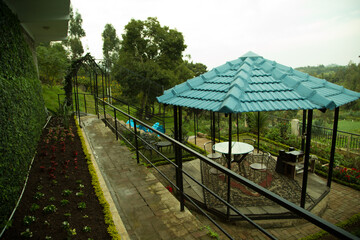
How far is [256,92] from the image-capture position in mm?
4254

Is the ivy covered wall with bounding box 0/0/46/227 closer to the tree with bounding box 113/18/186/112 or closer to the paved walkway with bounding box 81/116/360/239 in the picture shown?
the paved walkway with bounding box 81/116/360/239

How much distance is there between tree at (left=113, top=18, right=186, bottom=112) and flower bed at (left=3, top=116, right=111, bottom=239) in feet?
45.3

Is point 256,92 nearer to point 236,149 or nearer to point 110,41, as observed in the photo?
point 236,149

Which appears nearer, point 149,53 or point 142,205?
point 142,205

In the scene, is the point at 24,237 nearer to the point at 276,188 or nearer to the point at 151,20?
the point at 276,188

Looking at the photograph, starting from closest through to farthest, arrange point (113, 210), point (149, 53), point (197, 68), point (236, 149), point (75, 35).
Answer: point (113, 210), point (236, 149), point (149, 53), point (197, 68), point (75, 35)

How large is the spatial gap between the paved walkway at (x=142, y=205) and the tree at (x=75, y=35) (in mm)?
41435

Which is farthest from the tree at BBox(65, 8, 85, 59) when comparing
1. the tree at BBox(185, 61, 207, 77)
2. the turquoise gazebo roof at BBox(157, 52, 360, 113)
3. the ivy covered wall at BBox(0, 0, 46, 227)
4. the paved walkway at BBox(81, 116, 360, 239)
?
the turquoise gazebo roof at BBox(157, 52, 360, 113)

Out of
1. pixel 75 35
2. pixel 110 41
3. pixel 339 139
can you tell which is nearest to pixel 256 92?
pixel 339 139

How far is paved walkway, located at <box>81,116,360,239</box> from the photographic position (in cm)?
239

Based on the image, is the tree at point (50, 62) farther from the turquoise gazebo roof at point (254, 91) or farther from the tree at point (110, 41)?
the tree at point (110, 41)

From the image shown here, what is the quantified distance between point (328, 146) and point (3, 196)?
1063 centimetres

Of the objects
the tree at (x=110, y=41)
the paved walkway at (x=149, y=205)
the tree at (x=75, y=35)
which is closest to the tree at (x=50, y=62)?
the paved walkway at (x=149, y=205)

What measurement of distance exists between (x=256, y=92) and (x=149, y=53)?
1613 centimetres
